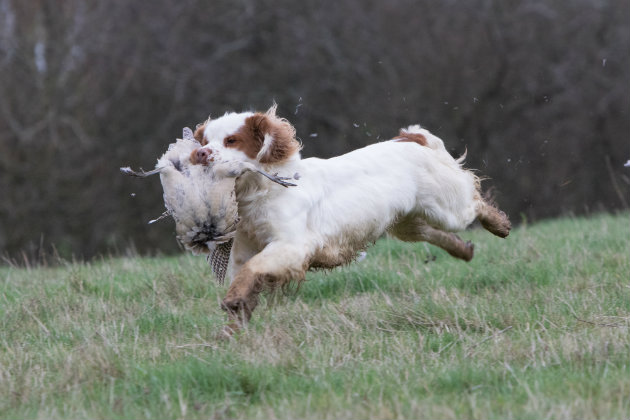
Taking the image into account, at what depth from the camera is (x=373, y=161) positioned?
4.78 metres

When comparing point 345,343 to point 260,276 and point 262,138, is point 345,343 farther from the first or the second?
point 262,138

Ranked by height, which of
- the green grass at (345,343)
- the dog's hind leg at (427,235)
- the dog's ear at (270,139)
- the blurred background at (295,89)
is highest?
the blurred background at (295,89)

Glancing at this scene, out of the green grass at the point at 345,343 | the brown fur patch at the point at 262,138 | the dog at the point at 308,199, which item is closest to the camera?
the green grass at the point at 345,343

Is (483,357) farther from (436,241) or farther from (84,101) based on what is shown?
(84,101)

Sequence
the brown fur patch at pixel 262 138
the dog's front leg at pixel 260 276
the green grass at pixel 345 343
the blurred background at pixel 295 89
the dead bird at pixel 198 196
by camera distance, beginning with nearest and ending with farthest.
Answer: the green grass at pixel 345 343 → the dead bird at pixel 198 196 → the dog's front leg at pixel 260 276 → the brown fur patch at pixel 262 138 → the blurred background at pixel 295 89

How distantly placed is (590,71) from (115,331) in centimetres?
1602

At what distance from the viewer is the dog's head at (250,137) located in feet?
13.7

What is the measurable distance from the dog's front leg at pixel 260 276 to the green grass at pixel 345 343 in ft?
0.37

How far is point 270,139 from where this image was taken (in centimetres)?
424

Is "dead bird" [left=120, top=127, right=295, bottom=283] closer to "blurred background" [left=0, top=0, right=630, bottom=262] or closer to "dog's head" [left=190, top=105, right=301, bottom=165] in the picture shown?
"dog's head" [left=190, top=105, right=301, bottom=165]

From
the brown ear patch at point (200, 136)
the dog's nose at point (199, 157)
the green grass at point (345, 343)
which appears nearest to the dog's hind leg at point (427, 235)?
the green grass at point (345, 343)

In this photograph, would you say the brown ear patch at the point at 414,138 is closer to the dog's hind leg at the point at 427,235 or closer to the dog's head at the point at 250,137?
the dog's hind leg at the point at 427,235

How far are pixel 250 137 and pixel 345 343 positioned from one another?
106 cm

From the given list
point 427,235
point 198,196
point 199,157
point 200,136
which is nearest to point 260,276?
point 198,196
